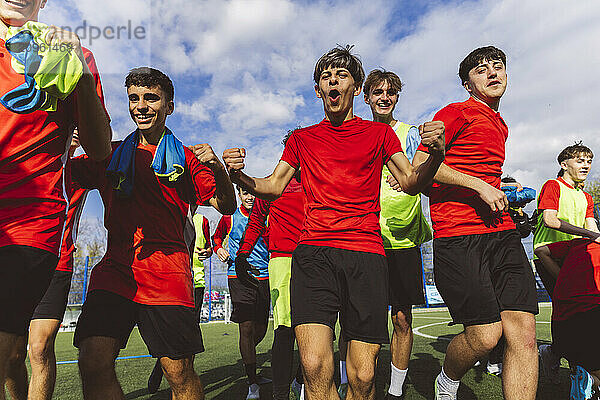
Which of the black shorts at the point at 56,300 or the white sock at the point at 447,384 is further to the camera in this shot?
the black shorts at the point at 56,300

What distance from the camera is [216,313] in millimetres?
21984

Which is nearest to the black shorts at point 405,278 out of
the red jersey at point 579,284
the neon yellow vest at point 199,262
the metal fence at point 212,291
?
the red jersey at point 579,284

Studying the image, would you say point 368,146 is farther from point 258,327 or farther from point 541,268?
point 541,268

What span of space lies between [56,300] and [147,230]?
45.5 inches

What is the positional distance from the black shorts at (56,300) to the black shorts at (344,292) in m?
1.92

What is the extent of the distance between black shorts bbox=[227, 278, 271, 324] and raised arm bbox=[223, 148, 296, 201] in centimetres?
237

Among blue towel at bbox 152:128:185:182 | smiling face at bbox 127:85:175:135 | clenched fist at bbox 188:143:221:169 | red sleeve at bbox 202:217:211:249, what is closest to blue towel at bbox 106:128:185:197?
blue towel at bbox 152:128:185:182

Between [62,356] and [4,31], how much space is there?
8077 millimetres

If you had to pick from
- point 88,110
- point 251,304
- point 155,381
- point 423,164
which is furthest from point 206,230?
point 88,110

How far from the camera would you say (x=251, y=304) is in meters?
5.11

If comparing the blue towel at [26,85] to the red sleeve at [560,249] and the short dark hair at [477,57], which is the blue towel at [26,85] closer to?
the short dark hair at [477,57]

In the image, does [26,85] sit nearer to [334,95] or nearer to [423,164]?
[334,95]

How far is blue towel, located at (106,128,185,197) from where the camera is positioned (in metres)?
2.64

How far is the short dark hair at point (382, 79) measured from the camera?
4625 millimetres
